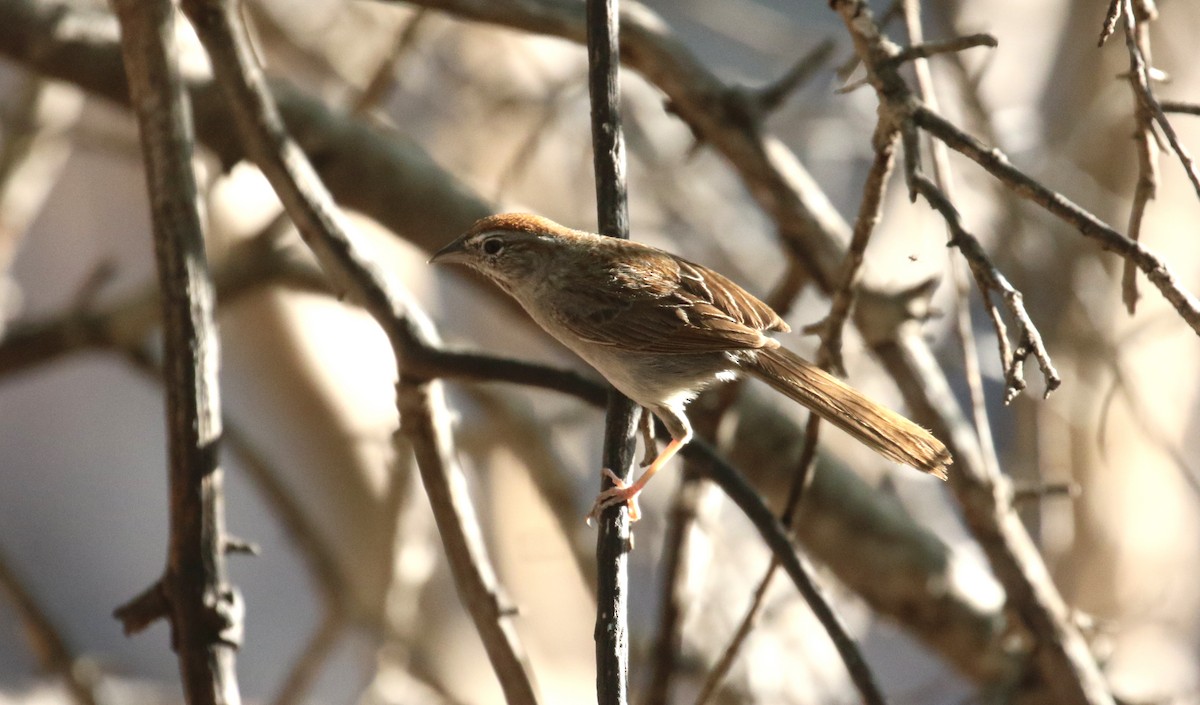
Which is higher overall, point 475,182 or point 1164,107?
point 475,182

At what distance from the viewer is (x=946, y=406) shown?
3.49 metres

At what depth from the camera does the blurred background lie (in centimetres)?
420

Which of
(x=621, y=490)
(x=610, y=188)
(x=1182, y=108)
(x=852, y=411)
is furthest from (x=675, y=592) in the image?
(x=1182, y=108)

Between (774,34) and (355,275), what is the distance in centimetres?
519

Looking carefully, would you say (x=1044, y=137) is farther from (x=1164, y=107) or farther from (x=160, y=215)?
(x=160, y=215)

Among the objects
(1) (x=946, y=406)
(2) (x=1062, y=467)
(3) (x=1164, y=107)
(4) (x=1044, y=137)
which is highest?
(4) (x=1044, y=137)

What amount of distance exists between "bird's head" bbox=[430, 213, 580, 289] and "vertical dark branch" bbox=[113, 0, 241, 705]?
2.88ft

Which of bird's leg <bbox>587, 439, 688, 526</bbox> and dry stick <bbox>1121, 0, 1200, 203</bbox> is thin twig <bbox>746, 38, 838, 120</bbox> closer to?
bird's leg <bbox>587, 439, 688, 526</bbox>

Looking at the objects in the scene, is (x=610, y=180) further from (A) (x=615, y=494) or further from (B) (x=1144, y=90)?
(B) (x=1144, y=90)

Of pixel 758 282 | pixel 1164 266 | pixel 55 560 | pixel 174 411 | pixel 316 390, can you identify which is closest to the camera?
pixel 1164 266

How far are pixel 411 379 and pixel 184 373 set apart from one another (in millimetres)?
516

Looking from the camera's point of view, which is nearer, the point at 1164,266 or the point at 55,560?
the point at 1164,266

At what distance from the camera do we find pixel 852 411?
9.40ft

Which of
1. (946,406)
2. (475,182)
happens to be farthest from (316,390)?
(946,406)
